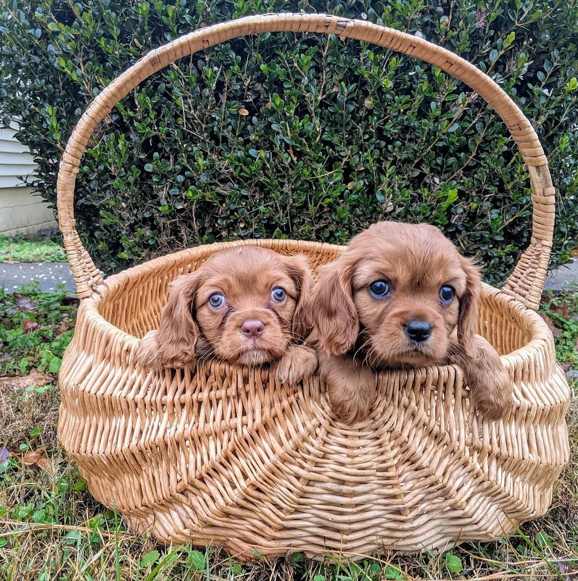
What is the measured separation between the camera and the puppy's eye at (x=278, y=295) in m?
2.03

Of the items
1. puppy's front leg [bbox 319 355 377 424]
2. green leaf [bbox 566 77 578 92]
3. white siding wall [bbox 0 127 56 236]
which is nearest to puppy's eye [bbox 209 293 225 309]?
puppy's front leg [bbox 319 355 377 424]

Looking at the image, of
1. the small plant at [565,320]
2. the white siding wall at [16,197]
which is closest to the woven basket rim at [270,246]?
the small plant at [565,320]

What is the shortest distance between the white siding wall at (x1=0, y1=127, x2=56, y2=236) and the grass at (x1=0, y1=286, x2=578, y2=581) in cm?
537

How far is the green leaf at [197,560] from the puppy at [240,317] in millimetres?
663

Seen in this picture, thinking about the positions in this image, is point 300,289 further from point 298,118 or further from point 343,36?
point 298,118

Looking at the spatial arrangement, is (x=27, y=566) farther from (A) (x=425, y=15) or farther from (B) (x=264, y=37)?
(A) (x=425, y=15)

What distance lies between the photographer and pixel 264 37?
3197 millimetres

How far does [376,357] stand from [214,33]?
138cm

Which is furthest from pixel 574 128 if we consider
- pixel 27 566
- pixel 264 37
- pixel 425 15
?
pixel 27 566

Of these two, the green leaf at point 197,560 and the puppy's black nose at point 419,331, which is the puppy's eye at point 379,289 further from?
the green leaf at point 197,560

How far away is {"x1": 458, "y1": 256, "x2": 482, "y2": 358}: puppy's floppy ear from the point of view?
169 cm

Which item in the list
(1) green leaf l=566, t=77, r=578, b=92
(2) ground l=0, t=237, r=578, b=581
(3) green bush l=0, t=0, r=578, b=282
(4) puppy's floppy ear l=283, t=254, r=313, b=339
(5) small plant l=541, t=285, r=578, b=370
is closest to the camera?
(2) ground l=0, t=237, r=578, b=581

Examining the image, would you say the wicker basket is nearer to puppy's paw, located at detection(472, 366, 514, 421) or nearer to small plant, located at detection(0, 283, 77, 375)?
puppy's paw, located at detection(472, 366, 514, 421)

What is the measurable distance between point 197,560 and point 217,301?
93cm
